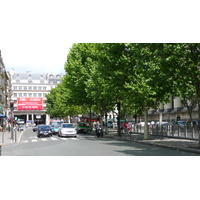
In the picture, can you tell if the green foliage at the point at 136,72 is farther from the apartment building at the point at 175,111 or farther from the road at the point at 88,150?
the apartment building at the point at 175,111

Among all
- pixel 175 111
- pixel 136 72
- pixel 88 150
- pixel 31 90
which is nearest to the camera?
pixel 88 150

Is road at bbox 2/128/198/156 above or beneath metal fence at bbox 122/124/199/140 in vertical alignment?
beneath

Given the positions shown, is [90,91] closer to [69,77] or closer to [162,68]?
[69,77]

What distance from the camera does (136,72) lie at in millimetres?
25828

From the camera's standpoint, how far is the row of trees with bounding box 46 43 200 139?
16.5 m

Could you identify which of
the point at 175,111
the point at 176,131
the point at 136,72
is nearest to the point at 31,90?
the point at 175,111

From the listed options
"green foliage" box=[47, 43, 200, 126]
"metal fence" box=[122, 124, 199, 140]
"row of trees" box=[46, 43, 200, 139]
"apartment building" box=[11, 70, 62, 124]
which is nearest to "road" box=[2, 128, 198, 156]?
"row of trees" box=[46, 43, 200, 139]

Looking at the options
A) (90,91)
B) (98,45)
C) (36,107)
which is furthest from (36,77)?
(98,45)

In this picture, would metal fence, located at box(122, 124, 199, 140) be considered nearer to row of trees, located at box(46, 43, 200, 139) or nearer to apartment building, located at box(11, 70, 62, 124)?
row of trees, located at box(46, 43, 200, 139)

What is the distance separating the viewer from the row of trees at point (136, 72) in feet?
54.0

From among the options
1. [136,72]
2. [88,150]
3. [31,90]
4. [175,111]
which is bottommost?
[88,150]

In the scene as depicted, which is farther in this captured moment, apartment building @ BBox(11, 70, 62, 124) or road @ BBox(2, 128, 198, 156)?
apartment building @ BBox(11, 70, 62, 124)

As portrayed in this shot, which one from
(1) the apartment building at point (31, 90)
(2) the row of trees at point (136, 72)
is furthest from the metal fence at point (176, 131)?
(1) the apartment building at point (31, 90)

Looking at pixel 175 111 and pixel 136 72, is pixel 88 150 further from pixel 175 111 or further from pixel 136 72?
pixel 175 111
